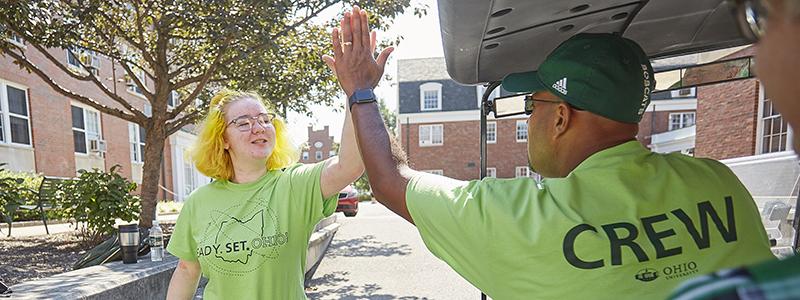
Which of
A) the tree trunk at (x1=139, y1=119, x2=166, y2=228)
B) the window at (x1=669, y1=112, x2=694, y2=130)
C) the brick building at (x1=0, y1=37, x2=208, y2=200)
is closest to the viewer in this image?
the tree trunk at (x1=139, y1=119, x2=166, y2=228)

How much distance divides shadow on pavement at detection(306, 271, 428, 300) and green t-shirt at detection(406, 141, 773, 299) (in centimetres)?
475

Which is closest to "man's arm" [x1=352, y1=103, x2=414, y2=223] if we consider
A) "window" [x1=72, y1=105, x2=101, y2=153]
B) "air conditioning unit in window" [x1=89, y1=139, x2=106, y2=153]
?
"window" [x1=72, y1=105, x2=101, y2=153]

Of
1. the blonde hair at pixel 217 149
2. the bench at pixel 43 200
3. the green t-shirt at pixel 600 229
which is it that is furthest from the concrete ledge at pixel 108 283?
the bench at pixel 43 200

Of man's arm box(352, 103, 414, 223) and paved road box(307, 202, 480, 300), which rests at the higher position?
man's arm box(352, 103, 414, 223)

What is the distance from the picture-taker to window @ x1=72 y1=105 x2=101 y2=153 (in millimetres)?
14359

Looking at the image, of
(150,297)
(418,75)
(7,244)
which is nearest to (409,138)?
(418,75)

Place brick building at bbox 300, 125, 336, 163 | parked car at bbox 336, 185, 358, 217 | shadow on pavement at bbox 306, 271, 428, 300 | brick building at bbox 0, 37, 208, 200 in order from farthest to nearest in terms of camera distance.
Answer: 1. brick building at bbox 300, 125, 336, 163
2. parked car at bbox 336, 185, 358, 217
3. brick building at bbox 0, 37, 208, 200
4. shadow on pavement at bbox 306, 271, 428, 300

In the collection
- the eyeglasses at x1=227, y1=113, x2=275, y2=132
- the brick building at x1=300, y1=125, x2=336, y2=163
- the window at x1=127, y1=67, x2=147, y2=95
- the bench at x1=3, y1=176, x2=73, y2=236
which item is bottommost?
the brick building at x1=300, y1=125, x2=336, y2=163

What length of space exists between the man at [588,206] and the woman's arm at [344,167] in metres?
0.53

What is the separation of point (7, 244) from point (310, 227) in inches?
291

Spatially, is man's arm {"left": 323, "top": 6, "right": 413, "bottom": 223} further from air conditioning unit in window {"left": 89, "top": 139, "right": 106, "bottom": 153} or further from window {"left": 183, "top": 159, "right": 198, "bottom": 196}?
window {"left": 183, "top": 159, "right": 198, "bottom": 196}

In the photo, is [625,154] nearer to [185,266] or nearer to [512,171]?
[185,266]

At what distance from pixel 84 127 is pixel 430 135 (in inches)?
714

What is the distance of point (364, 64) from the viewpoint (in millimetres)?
1406
